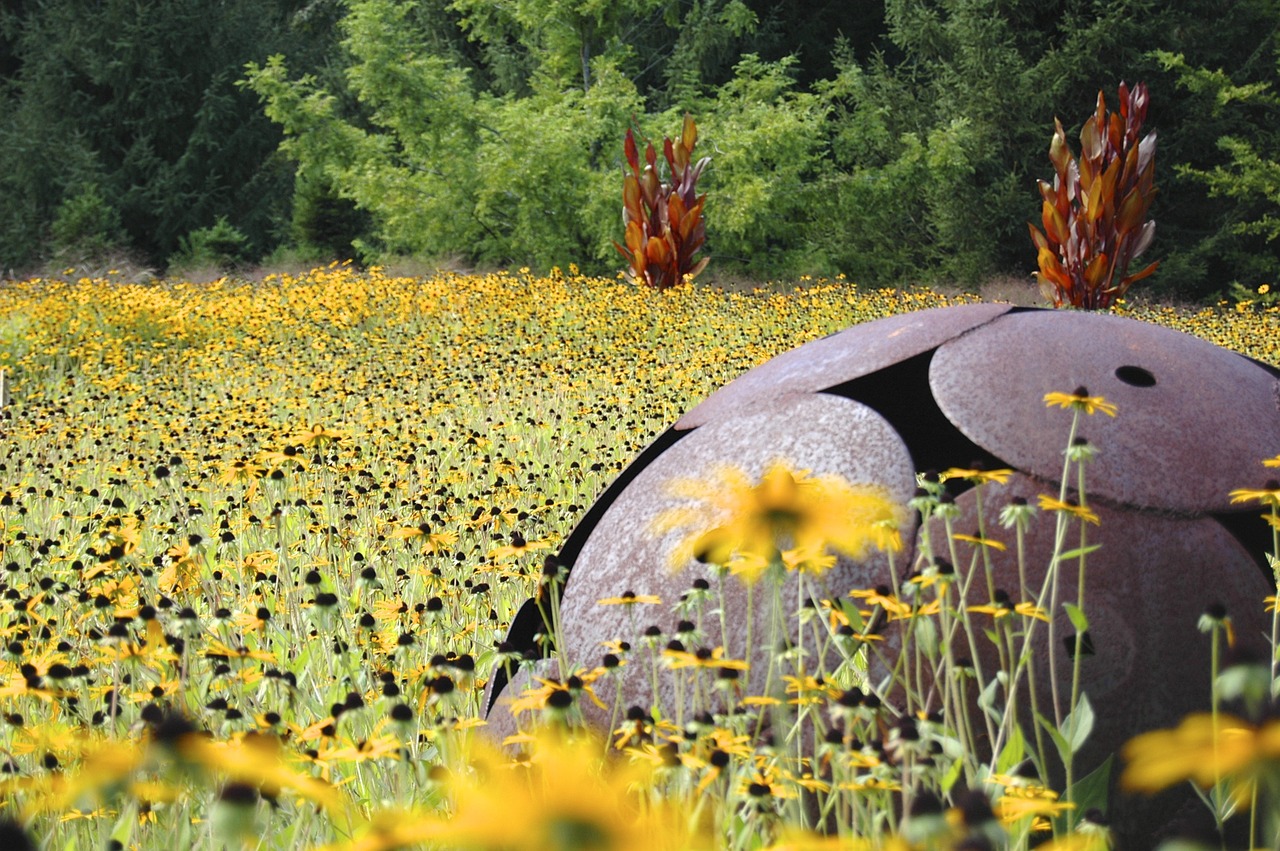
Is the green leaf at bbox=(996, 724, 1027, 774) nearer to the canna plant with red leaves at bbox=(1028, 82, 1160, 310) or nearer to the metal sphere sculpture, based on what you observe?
the metal sphere sculpture

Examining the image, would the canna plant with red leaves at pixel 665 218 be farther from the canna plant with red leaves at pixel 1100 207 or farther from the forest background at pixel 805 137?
the canna plant with red leaves at pixel 1100 207

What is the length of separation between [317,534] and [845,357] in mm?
2290

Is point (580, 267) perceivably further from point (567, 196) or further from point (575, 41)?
point (575, 41)

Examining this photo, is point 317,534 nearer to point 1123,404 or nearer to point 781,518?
point 1123,404

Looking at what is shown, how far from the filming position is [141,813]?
7.25ft

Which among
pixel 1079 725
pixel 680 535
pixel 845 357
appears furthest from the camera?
pixel 845 357

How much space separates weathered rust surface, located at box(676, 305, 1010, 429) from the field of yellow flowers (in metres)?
0.69

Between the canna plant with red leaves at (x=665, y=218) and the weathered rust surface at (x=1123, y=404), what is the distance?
1036 centimetres

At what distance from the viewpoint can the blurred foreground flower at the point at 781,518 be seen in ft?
5.35

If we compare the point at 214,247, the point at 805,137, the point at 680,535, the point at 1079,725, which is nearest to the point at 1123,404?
the point at 1079,725

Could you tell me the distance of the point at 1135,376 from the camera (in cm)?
270

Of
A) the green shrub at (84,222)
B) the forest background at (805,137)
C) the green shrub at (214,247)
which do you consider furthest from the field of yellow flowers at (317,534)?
the green shrub at (84,222)

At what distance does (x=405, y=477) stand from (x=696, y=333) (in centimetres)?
512

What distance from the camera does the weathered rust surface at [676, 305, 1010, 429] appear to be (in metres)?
2.79
